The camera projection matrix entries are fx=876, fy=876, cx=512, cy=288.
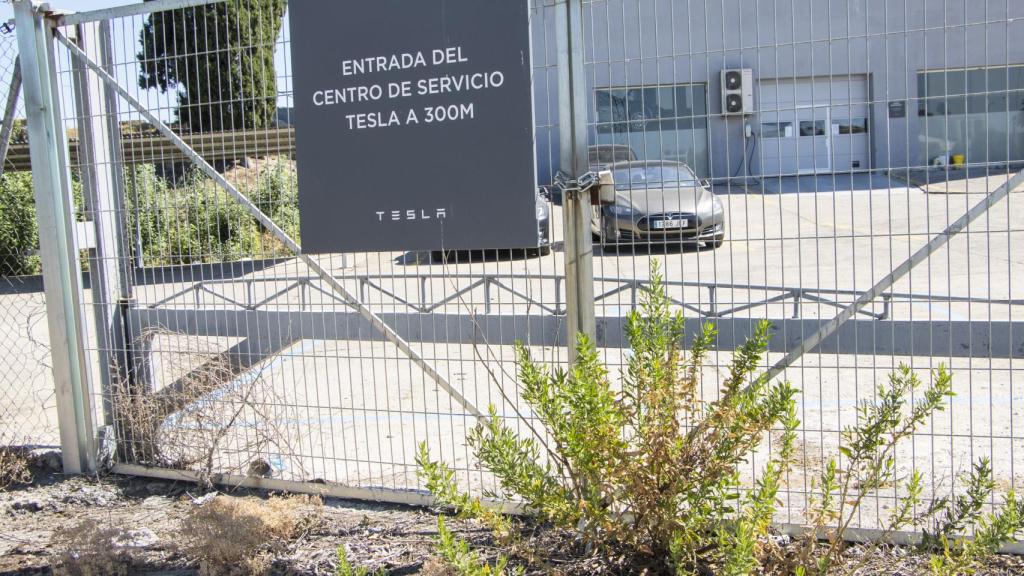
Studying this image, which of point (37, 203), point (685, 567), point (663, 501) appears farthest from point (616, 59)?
point (37, 203)

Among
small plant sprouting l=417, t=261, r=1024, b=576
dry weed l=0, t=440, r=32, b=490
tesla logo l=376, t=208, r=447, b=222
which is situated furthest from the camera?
dry weed l=0, t=440, r=32, b=490

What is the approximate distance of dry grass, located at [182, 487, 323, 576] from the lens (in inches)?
153

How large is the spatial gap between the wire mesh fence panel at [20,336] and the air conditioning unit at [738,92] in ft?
13.2

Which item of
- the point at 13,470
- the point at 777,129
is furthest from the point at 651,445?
the point at 13,470

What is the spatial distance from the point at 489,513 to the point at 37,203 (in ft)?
11.8

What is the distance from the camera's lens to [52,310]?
5160 mm

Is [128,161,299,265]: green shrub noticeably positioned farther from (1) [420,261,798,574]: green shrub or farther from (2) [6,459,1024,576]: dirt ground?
(1) [420,261,798,574]: green shrub

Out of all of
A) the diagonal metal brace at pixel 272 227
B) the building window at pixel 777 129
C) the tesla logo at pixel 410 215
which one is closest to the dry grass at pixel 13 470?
the diagonal metal brace at pixel 272 227

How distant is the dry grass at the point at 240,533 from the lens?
3.88m

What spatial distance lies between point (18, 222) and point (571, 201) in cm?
1659

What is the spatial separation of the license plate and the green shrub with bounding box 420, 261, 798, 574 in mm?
605

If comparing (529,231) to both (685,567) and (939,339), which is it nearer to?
(685,567)

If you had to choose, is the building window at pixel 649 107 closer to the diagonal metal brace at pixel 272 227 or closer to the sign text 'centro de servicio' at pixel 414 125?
the sign text 'centro de servicio' at pixel 414 125

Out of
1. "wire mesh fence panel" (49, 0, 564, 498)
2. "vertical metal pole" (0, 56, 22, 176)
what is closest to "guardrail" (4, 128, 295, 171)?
"wire mesh fence panel" (49, 0, 564, 498)
